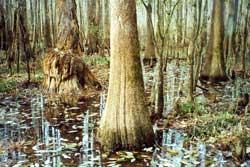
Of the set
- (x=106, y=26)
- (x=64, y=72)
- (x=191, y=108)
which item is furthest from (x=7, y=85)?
(x=106, y=26)

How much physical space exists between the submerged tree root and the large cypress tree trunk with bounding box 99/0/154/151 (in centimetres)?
444

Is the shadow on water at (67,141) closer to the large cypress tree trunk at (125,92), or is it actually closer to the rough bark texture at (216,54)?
the large cypress tree trunk at (125,92)

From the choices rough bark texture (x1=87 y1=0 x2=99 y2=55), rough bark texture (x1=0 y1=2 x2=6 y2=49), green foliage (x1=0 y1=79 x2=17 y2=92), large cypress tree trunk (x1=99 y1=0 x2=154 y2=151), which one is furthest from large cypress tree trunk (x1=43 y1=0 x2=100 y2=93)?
rough bark texture (x1=87 y1=0 x2=99 y2=55)

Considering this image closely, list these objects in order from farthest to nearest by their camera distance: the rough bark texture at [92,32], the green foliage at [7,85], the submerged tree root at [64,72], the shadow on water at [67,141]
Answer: the rough bark texture at [92,32] → the green foliage at [7,85] → the submerged tree root at [64,72] → the shadow on water at [67,141]

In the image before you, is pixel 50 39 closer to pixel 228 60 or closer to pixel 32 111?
pixel 228 60

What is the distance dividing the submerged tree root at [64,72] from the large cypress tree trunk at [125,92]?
444cm

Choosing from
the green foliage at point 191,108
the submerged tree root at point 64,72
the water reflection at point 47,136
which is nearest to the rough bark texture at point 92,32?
the submerged tree root at point 64,72

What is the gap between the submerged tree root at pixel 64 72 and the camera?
32.5 feet

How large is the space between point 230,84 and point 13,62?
730 centimetres

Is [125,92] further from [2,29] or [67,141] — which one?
[2,29]

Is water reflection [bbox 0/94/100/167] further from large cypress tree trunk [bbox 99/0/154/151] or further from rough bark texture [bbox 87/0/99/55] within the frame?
rough bark texture [bbox 87/0/99/55]

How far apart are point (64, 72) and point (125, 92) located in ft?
15.3

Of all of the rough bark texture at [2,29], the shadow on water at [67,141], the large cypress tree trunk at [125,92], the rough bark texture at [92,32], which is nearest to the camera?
the shadow on water at [67,141]

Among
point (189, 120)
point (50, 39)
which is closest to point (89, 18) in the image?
point (50, 39)
